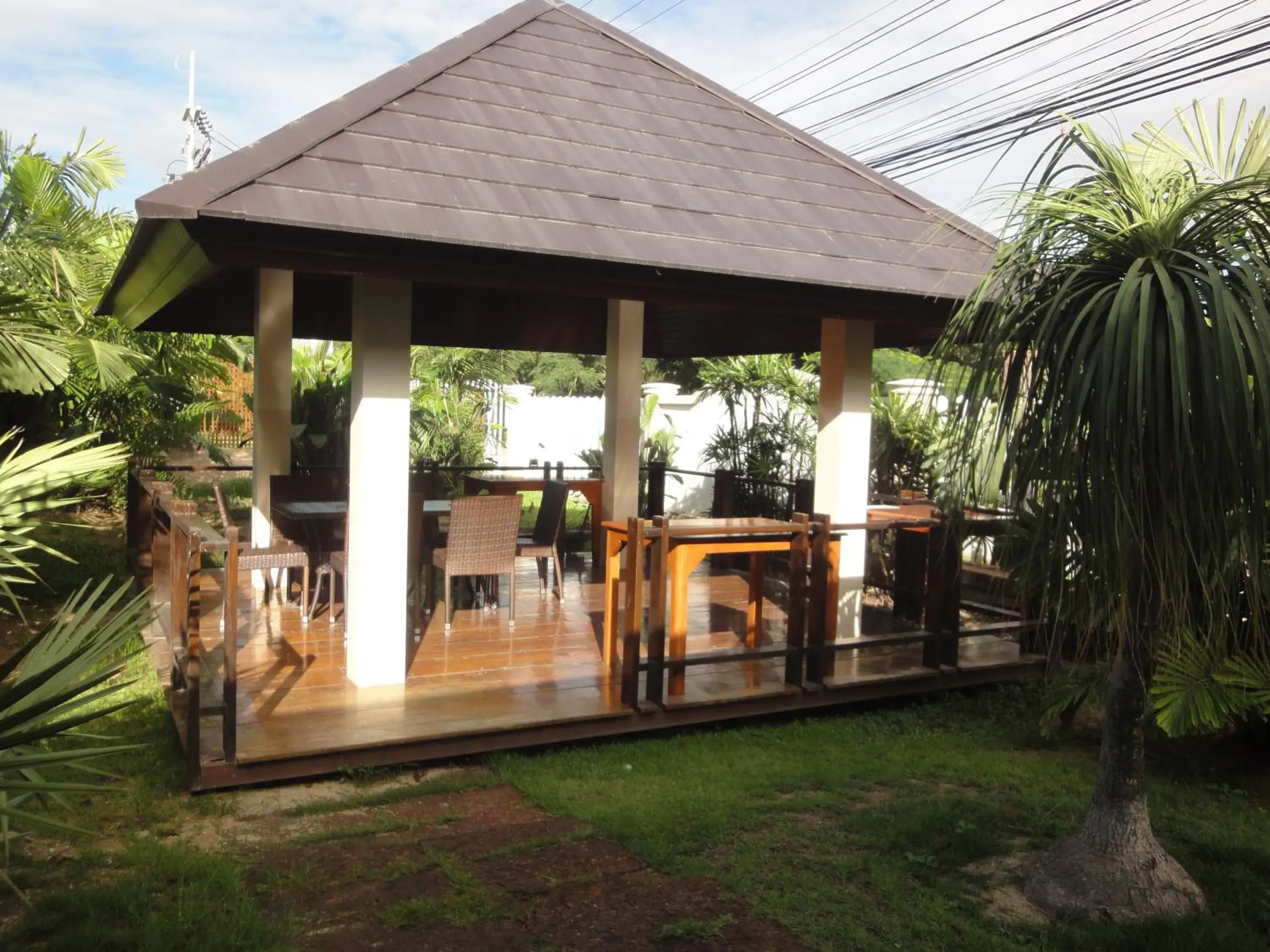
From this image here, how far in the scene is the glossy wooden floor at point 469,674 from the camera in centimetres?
505

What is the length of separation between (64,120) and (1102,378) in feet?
137

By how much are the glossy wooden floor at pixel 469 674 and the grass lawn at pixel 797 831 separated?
247mm

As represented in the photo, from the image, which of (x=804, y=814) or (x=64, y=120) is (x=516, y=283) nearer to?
(x=804, y=814)

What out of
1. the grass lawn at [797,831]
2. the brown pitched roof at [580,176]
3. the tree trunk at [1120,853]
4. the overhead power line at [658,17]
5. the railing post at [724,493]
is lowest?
the grass lawn at [797,831]

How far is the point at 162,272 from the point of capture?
666 cm

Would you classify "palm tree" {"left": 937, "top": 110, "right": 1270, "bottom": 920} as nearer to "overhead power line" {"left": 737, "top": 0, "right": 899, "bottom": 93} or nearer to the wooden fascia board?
the wooden fascia board

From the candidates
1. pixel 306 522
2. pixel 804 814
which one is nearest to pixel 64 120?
pixel 306 522

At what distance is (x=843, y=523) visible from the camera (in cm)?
650

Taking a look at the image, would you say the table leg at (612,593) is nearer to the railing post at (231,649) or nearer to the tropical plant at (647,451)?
the railing post at (231,649)

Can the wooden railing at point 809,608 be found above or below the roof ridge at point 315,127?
below

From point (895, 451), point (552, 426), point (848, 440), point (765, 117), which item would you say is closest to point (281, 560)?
point (848, 440)

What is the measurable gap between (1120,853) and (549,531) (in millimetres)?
5077

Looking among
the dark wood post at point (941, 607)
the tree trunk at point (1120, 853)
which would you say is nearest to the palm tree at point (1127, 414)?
the tree trunk at point (1120, 853)

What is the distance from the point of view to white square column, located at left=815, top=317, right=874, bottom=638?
711 centimetres
